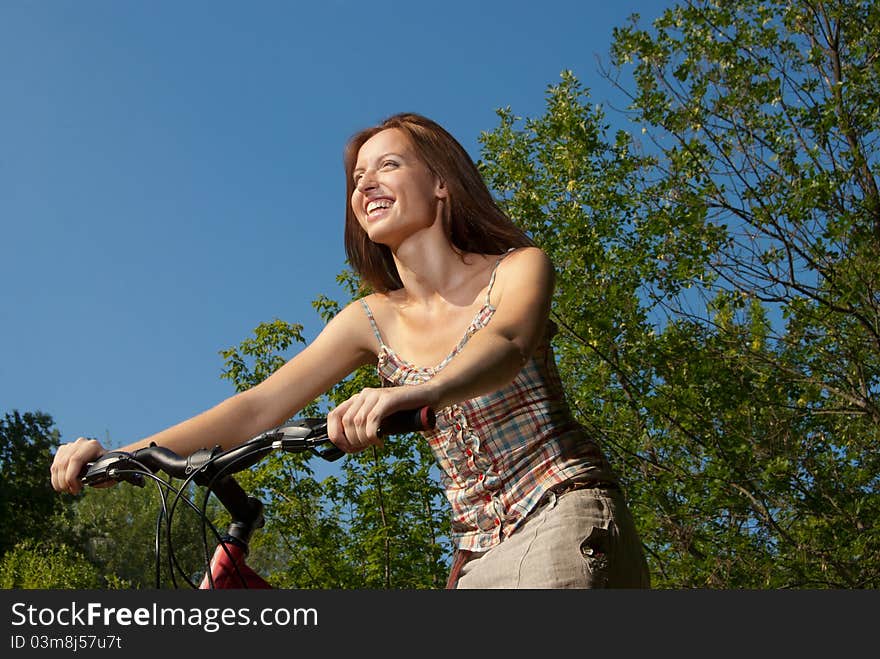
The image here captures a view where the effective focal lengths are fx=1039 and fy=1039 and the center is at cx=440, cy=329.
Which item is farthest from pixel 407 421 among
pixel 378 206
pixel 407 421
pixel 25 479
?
pixel 25 479

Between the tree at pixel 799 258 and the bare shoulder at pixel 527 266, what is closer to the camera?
the bare shoulder at pixel 527 266

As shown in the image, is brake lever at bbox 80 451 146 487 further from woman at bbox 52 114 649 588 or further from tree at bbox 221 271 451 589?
tree at bbox 221 271 451 589

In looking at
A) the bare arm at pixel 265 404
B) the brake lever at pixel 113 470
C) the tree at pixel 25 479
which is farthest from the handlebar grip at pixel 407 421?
the tree at pixel 25 479

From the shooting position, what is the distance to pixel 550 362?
9.35 ft

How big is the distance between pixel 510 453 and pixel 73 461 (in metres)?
1.13

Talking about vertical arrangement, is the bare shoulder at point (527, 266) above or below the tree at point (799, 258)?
below

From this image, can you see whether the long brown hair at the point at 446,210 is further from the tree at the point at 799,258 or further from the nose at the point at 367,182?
the tree at the point at 799,258

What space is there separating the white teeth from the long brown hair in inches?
7.0

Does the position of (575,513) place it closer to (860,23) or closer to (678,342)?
(678,342)

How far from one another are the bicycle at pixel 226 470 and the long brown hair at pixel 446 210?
41.2 inches

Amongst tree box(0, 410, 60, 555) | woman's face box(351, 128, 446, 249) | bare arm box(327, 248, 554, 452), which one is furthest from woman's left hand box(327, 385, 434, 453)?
tree box(0, 410, 60, 555)

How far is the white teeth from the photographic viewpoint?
321cm

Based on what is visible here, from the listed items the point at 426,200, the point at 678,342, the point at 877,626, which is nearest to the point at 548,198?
the point at 678,342

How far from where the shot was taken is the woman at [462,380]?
2.43 meters
